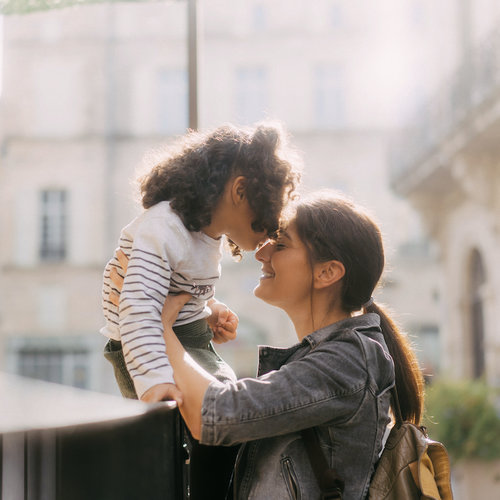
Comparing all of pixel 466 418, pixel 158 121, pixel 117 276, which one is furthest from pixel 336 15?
pixel 117 276

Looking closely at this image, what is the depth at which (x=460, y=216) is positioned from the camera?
9.30 m

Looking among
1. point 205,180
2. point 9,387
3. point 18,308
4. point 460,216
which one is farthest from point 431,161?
point 18,308

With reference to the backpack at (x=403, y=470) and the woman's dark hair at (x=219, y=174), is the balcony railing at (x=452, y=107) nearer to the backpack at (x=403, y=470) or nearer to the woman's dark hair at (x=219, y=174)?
the woman's dark hair at (x=219, y=174)

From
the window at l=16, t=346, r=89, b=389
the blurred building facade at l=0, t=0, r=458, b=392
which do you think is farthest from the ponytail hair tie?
the window at l=16, t=346, r=89, b=389

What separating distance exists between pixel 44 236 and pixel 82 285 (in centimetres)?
133

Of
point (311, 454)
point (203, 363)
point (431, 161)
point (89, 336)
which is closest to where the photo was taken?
point (311, 454)

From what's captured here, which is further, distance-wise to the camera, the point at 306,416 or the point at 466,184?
the point at 466,184

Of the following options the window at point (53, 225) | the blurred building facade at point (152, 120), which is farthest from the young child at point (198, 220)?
the window at point (53, 225)

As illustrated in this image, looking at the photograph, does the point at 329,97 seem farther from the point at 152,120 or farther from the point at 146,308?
the point at 146,308

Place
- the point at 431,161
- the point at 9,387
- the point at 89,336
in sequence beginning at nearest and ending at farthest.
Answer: the point at 9,387 < the point at 431,161 < the point at 89,336

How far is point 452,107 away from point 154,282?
23.7ft

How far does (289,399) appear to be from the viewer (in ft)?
3.87

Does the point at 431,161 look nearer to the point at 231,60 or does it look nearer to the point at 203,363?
the point at 203,363

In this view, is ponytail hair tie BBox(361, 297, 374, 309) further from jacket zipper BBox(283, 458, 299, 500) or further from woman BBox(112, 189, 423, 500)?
jacket zipper BBox(283, 458, 299, 500)
